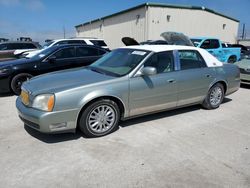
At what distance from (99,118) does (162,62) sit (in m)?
1.70

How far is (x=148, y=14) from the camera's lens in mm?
21125

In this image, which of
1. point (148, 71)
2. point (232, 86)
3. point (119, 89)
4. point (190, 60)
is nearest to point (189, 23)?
point (232, 86)

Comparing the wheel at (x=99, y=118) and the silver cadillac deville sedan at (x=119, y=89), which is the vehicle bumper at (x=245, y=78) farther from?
the wheel at (x=99, y=118)

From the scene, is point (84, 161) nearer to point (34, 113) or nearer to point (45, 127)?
point (45, 127)

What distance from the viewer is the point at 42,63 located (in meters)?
7.22

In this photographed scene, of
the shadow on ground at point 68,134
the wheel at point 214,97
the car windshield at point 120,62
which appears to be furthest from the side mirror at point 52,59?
the wheel at point 214,97

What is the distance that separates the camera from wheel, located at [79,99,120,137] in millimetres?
3928

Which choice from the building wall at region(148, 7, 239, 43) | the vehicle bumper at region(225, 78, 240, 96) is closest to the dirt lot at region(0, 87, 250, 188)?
the vehicle bumper at region(225, 78, 240, 96)

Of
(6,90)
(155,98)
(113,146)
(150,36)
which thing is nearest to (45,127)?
(113,146)

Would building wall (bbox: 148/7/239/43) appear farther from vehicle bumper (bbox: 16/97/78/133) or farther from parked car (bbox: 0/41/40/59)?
vehicle bumper (bbox: 16/97/78/133)

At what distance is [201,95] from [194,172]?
2604 millimetres

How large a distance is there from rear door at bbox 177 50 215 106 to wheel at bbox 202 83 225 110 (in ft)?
0.71

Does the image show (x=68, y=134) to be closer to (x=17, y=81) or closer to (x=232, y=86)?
(x=17, y=81)

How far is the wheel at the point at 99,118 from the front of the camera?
3.93 m
